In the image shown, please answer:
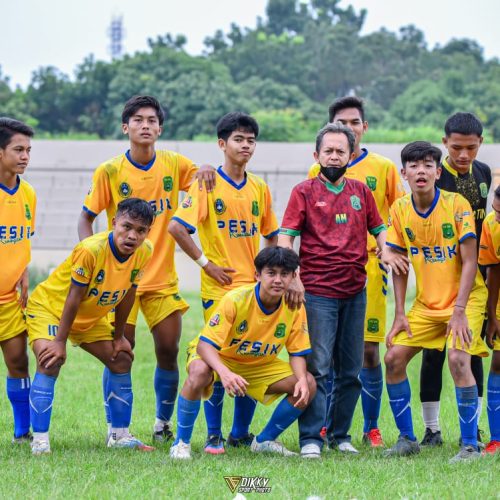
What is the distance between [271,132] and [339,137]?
32.3 metres

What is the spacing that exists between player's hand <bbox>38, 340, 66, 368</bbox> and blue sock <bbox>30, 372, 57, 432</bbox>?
9 centimetres

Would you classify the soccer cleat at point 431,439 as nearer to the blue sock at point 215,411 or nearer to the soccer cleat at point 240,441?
the soccer cleat at point 240,441

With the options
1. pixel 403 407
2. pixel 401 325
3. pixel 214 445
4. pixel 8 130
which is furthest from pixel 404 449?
pixel 8 130

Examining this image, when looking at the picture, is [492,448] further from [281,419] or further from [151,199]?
[151,199]

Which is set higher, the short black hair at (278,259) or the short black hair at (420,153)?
the short black hair at (420,153)

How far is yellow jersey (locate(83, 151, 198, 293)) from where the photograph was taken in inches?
286

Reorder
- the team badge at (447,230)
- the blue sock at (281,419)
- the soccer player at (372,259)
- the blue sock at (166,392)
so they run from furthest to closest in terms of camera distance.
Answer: the blue sock at (166,392), the soccer player at (372,259), the team badge at (447,230), the blue sock at (281,419)

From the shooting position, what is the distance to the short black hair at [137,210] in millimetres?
6551

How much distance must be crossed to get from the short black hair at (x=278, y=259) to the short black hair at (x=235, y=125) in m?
1.01

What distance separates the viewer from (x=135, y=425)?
8438 millimetres

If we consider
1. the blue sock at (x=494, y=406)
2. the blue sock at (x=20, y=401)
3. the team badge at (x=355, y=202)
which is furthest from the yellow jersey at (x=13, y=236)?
the blue sock at (x=494, y=406)

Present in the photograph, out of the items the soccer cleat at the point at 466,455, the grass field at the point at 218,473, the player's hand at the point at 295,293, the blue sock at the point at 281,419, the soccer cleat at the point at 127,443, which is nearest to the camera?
the grass field at the point at 218,473

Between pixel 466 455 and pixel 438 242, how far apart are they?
1.33 meters

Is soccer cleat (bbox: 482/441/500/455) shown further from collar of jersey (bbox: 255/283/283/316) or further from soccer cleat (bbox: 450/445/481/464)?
collar of jersey (bbox: 255/283/283/316)
